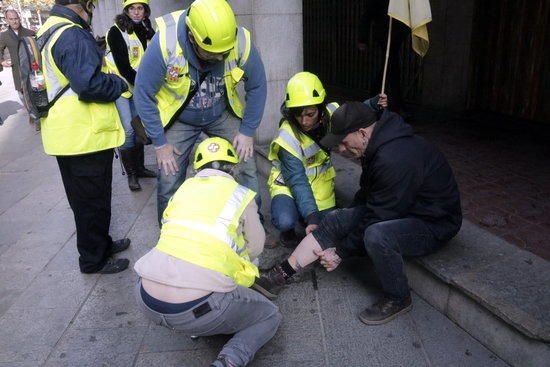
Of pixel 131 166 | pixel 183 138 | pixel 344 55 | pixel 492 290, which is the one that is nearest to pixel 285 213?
pixel 183 138

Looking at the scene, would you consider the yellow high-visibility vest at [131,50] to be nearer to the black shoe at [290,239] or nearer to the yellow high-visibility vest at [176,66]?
the yellow high-visibility vest at [176,66]

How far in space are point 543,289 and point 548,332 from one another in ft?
1.24

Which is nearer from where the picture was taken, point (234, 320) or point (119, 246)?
point (234, 320)

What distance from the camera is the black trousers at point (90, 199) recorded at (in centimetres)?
327

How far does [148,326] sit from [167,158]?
3.72 ft

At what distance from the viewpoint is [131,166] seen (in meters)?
5.30

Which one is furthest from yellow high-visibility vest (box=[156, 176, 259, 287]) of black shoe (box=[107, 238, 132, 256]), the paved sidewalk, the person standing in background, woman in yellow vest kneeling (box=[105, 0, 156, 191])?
the person standing in background

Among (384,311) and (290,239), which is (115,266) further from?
(384,311)

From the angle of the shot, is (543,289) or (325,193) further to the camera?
(325,193)

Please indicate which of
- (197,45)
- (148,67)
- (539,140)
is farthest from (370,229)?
(539,140)

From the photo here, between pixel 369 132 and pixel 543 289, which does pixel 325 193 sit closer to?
pixel 369 132

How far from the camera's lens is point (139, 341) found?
2.80m

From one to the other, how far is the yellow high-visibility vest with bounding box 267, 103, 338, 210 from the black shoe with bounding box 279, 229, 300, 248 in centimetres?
32

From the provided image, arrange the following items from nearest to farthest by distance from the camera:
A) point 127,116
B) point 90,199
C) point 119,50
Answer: point 90,199, point 119,50, point 127,116
